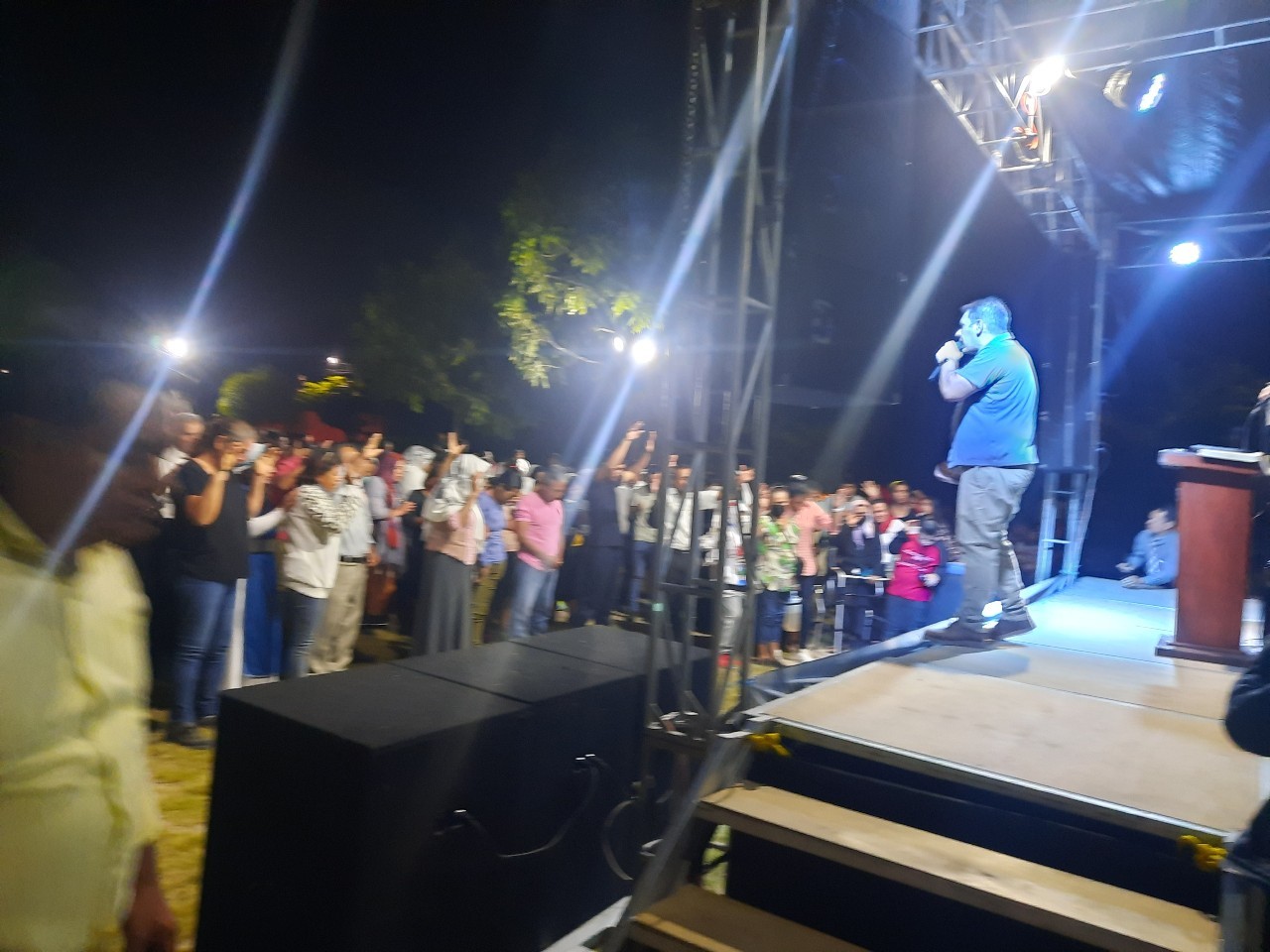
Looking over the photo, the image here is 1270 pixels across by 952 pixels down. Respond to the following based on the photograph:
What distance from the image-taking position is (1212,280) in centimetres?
1565

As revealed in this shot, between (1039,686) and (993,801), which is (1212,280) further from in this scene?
(993,801)

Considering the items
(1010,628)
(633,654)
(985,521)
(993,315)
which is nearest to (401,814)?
(633,654)

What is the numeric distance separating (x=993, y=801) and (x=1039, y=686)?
4.66 feet

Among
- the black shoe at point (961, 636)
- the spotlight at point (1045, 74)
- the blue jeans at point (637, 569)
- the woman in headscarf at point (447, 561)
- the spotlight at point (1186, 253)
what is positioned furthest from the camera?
the spotlight at point (1186, 253)

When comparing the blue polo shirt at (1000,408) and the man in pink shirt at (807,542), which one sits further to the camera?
the man in pink shirt at (807,542)

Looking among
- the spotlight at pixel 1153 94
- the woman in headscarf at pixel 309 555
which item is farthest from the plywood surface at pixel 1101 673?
the spotlight at pixel 1153 94

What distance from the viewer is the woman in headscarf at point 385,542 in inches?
308

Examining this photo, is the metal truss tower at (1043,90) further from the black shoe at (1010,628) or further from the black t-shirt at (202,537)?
the black t-shirt at (202,537)

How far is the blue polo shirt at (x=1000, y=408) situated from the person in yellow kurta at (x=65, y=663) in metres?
4.08

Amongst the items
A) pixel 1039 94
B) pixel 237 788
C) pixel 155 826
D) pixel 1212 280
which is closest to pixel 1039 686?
pixel 237 788

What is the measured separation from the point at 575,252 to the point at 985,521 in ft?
31.5

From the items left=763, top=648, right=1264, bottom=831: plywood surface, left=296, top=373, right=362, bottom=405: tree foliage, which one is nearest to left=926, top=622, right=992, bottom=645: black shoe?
left=763, top=648, right=1264, bottom=831: plywood surface

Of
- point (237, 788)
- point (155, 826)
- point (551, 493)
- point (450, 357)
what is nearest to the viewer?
point (155, 826)

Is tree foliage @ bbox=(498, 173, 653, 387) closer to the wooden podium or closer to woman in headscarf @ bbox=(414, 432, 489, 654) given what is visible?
woman in headscarf @ bbox=(414, 432, 489, 654)
